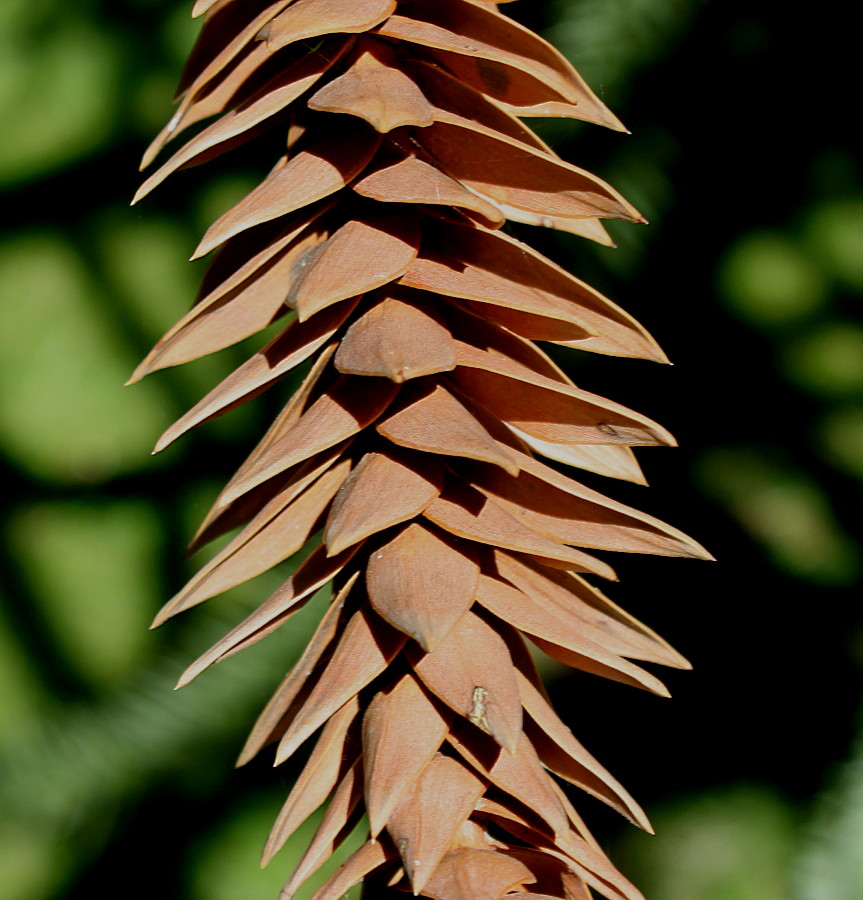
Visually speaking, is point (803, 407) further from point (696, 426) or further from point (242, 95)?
point (242, 95)

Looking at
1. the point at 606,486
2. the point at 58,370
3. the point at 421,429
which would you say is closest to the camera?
the point at 421,429

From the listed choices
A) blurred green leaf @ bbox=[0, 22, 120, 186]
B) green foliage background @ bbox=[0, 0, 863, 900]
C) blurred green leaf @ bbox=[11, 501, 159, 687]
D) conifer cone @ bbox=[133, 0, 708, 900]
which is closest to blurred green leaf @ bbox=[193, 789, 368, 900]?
green foliage background @ bbox=[0, 0, 863, 900]

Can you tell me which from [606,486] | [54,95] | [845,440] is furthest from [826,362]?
[54,95]

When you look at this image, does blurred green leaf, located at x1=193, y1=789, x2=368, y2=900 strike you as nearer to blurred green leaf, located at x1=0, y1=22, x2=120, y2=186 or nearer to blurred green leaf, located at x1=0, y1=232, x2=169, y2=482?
blurred green leaf, located at x1=0, y1=232, x2=169, y2=482

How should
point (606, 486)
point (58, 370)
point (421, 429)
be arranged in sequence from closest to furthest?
point (421, 429), point (606, 486), point (58, 370)

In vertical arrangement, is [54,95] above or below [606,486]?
above

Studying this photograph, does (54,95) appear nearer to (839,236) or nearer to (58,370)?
(58,370)
